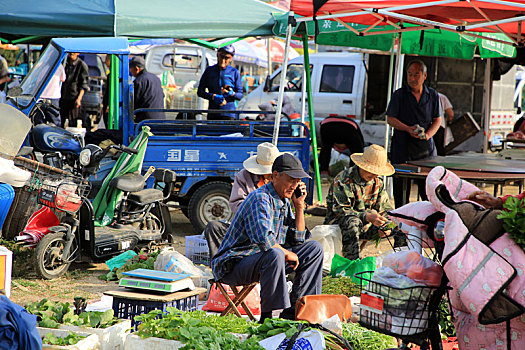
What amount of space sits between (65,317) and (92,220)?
289cm

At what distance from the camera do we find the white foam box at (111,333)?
386 cm

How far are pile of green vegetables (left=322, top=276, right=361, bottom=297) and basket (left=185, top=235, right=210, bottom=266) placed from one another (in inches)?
48.5

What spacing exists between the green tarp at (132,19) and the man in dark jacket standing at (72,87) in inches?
180

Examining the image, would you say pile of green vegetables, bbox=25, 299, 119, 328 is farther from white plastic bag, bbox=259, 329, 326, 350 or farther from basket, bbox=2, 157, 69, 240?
basket, bbox=2, 157, 69, 240

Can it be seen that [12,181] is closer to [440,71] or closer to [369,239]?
[369,239]

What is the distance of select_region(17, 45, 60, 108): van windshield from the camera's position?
743 cm

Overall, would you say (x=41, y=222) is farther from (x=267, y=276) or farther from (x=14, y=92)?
(x=267, y=276)

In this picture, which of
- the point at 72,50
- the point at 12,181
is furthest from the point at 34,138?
the point at 12,181

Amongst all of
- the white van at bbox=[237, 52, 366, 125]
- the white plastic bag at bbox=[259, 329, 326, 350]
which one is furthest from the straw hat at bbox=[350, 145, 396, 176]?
the white van at bbox=[237, 52, 366, 125]

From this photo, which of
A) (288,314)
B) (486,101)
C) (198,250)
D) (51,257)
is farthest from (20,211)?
(486,101)

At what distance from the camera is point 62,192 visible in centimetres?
650

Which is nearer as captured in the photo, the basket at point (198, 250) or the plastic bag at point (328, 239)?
the plastic bag at point (328, 239)

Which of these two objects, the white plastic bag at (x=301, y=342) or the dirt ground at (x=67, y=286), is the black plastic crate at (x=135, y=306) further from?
the dirt ground at (x=67, y=286)

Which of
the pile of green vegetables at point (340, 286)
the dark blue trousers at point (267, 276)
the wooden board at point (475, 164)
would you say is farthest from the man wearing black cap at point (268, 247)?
the wooden board at point (475, 164)
